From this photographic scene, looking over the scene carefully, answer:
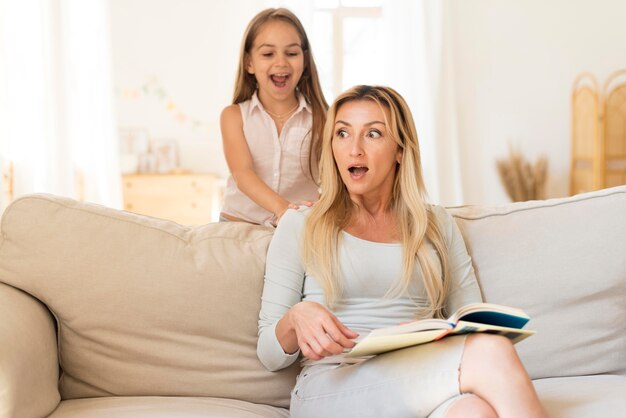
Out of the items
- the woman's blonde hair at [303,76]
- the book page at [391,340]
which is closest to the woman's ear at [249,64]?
the woman's blonde hair at [303,76]

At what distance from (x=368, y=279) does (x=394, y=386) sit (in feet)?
1.07

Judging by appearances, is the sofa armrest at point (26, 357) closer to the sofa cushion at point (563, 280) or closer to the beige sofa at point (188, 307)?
the beige sofa at point (188, 307)

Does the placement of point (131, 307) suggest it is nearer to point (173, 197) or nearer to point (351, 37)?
point (173, 197)

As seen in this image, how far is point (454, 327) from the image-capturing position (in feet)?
4.58

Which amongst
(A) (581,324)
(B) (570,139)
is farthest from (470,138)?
(A) (581,324)

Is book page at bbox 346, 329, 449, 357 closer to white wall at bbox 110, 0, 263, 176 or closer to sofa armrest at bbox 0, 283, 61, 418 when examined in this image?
sofa armrest at bbox 0, 283, 61, 418

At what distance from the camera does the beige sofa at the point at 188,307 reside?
5.90ft

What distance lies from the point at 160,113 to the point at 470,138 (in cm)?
242

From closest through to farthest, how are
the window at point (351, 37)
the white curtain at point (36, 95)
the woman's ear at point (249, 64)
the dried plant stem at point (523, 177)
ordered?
the woman's ear at point (249, 64), the white curtain at point (36, 95), the dried plant stem at point (523, 177), the window at point (351, 37)

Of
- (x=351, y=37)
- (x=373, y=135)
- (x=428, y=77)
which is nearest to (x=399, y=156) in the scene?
(x=373, y=135)

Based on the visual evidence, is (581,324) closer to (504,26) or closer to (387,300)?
(387,300)

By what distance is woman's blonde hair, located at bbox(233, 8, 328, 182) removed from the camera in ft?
8.36

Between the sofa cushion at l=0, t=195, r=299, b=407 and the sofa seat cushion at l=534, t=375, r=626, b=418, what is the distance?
22.4 inches

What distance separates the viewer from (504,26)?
6070 mm
